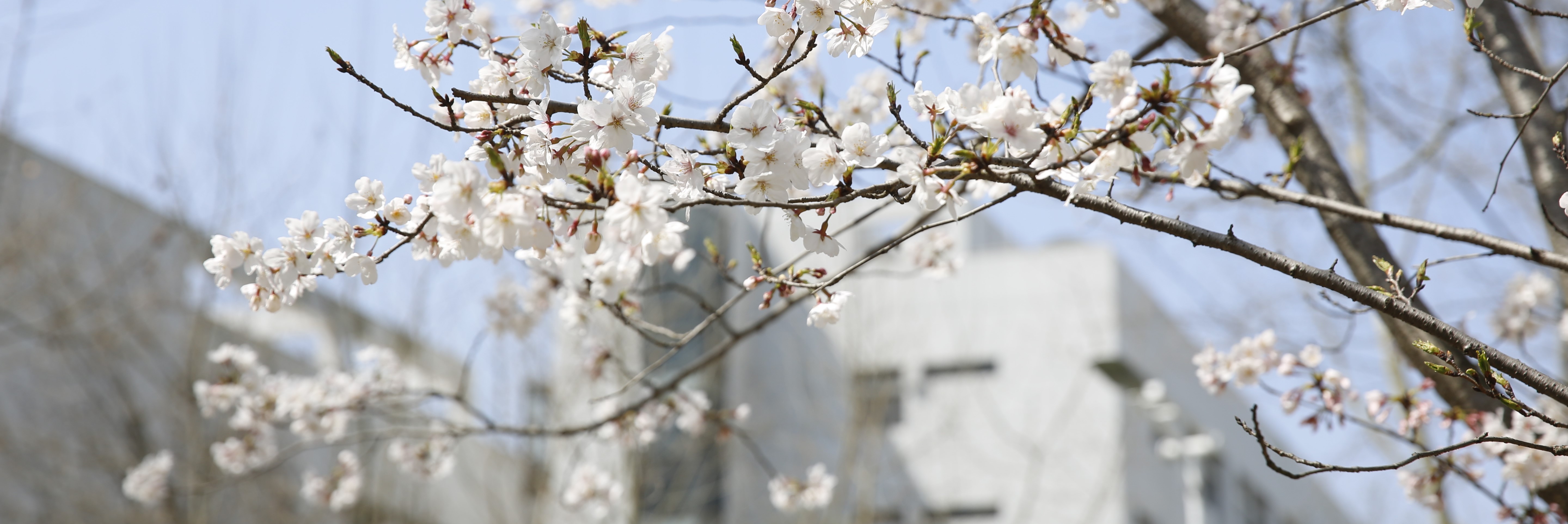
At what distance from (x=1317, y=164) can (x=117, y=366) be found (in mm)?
8756

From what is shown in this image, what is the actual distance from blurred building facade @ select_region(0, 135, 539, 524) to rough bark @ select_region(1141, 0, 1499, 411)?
5951 millimetres

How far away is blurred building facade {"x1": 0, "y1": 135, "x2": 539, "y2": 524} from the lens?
782 cm

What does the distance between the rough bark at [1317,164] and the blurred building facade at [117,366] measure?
595cm

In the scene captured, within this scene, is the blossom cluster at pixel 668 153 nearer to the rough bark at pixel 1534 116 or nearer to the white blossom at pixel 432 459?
the rough bark at pixel 1534 116

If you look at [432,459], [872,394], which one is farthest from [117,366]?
[432,459]

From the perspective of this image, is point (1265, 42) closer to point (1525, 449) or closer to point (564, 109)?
point (564, 109)

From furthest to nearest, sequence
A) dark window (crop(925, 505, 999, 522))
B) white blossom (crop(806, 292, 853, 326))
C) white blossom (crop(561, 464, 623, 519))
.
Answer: dark window (crop(925, 505, 999, 522)) < white blossom (crop(561, 464, 623, 519)) < white blossom (crop(806, 292, 853, 326))

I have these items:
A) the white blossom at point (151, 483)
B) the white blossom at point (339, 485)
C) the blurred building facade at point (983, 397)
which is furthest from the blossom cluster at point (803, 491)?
the blurred building facade at point (983, 397)

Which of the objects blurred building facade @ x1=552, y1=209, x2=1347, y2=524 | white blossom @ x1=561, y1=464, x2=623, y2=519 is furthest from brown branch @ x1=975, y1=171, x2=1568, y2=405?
blurred building facade @ x1=552, y1=209, x2=1347, y2=524

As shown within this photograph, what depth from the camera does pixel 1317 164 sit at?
8.75 feet

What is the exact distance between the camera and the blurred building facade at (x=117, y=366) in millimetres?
7824

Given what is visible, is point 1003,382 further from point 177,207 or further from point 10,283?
point 10,283

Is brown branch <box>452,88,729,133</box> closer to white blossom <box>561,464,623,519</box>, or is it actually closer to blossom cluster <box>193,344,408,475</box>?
blossom cluster <box>193,344,408,475</box>

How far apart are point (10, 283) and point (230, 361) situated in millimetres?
5936
